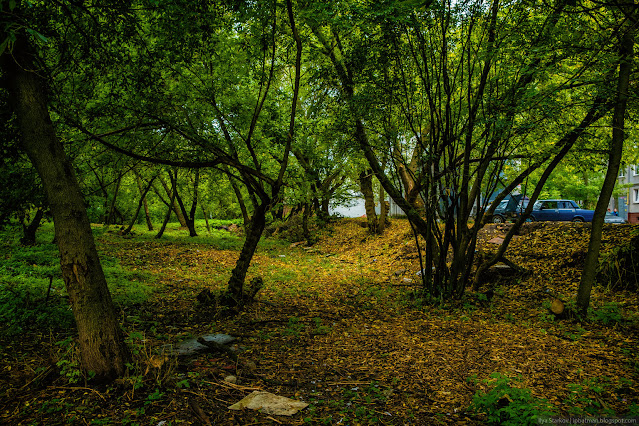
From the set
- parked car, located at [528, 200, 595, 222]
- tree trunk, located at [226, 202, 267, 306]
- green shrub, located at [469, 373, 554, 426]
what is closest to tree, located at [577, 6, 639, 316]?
green shrub, located at [469, 373, 554, 426]

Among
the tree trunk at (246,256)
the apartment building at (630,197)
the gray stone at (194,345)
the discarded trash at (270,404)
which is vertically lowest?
the discarded trash at (270,404)

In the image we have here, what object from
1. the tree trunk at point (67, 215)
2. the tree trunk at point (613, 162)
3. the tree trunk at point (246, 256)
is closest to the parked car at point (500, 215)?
the tree trunk at point (613, 162)

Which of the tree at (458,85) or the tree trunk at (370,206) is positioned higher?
the tree at (458,85)

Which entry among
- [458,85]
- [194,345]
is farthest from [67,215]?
[458,85]

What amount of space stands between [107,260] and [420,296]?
781 cm

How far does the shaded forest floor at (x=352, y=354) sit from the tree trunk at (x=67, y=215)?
364 millimetres

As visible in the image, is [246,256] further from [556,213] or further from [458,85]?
[556,213]

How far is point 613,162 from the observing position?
5344 mm

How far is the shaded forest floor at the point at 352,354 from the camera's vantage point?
3.09 m

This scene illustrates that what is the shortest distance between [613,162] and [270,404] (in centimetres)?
565

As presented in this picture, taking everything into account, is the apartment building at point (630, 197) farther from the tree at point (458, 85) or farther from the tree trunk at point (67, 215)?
the tree trunk at point (67, 215)

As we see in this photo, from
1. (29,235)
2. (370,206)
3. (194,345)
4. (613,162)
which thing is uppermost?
(613,162)

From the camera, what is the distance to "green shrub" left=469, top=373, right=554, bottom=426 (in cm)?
265

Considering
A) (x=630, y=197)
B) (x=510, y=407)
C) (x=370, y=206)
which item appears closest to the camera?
(x=510, y=407)
